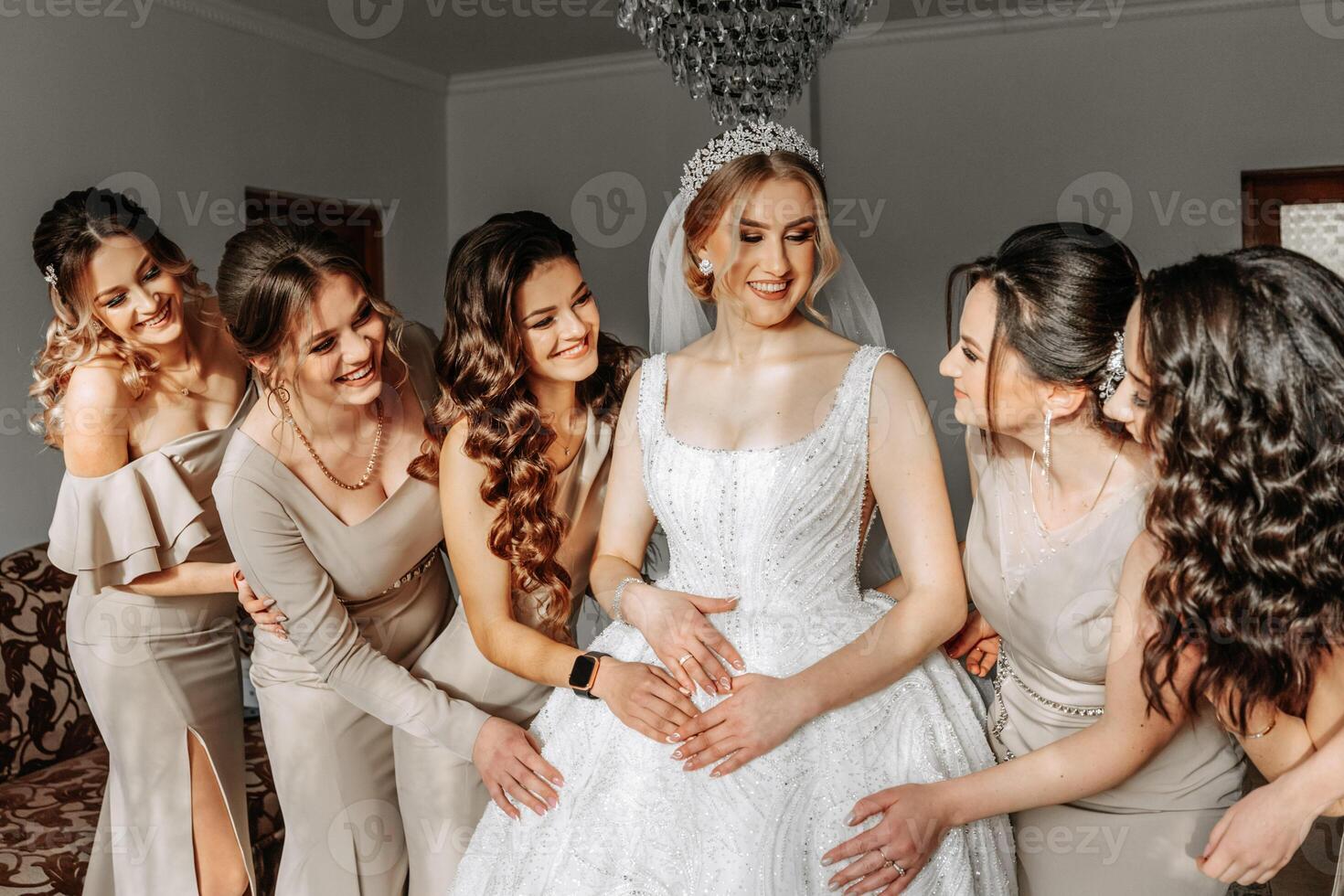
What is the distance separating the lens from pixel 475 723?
2053mm

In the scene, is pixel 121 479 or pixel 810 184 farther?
pixel 121 479

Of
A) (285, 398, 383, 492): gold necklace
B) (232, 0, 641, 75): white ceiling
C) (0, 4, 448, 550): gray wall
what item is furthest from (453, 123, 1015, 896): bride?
(232, 0, 641, 75): white ceiling

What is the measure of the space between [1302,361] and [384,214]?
5837 millimetres

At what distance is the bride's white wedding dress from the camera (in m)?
1.59

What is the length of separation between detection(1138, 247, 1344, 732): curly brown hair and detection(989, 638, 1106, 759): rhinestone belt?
0.26 meters

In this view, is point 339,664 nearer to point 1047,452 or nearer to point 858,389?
point 858,389

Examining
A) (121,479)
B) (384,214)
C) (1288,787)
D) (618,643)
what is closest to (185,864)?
(121,479)

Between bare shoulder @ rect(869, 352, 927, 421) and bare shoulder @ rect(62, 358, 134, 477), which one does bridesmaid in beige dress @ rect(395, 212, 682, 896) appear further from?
bare shoulder @ rect(62, 358, 134, 477)

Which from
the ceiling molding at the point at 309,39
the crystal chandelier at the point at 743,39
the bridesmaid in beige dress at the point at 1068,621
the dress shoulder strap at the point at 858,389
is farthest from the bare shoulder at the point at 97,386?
the ceiling molding at the point at 309,39

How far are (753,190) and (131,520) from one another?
1.55 meters

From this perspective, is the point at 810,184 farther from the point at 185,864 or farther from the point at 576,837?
the point at 185,864

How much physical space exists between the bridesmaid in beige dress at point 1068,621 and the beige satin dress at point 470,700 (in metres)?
0.76

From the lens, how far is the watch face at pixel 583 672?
1.87 meters

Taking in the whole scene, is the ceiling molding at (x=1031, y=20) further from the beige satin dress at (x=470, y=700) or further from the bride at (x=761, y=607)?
the beige satin dress at (x=470, y=700)
